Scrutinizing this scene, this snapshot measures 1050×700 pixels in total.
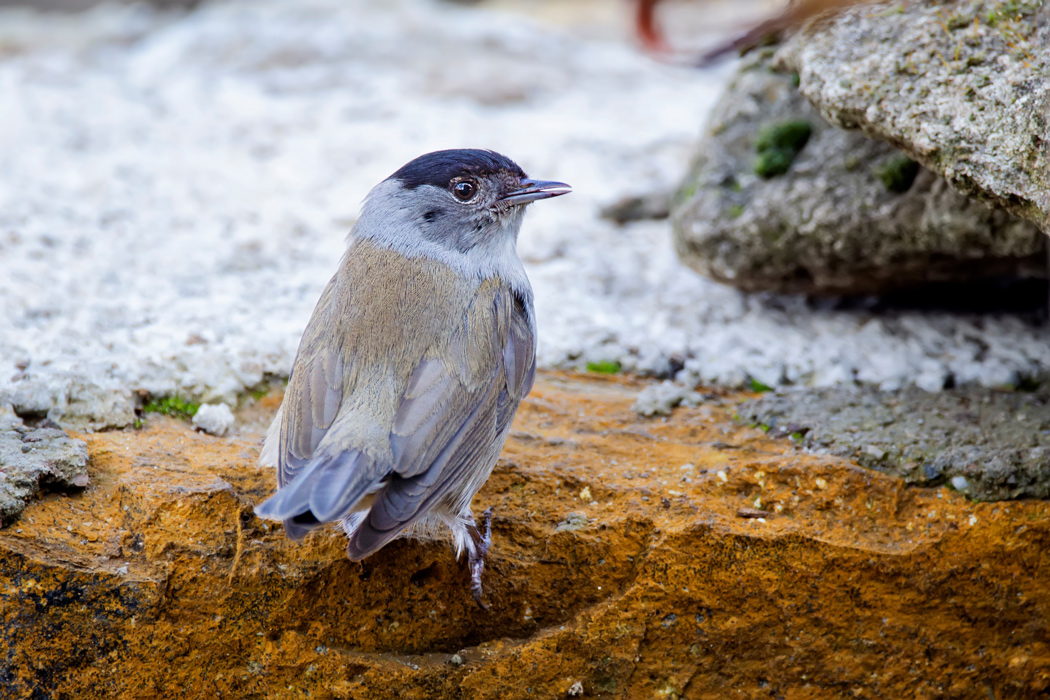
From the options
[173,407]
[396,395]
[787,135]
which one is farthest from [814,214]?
[173,407]

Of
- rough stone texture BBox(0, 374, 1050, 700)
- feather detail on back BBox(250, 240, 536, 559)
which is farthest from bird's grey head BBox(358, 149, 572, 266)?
rough stone texture BBox(0, 374, 1050, 700)

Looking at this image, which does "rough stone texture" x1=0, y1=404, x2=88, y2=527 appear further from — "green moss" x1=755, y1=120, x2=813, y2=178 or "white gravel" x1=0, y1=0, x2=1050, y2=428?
"green moss" x1=755, y1=120, x2=813, y2=178

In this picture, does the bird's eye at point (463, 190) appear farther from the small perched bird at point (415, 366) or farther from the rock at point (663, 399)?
the rock at point (663, 399)

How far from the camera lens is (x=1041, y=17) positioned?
3.21 metres

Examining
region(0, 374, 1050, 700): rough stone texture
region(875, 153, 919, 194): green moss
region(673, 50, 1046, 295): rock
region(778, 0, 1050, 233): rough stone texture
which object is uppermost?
region(778, 0, 1050, 233): rough stone texture

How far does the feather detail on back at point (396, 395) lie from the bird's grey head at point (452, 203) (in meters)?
0.13

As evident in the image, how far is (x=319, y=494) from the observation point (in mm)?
2793

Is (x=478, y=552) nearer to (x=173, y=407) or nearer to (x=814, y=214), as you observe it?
(x=173, y=407)

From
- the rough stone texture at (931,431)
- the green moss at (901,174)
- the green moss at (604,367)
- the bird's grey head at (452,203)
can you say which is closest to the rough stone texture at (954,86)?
the green moss at (901,174)

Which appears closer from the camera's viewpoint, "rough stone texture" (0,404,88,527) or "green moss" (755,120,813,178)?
"rough stone texture" (0,404,88,527)

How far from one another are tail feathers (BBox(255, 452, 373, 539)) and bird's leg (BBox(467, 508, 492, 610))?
541 millimetres

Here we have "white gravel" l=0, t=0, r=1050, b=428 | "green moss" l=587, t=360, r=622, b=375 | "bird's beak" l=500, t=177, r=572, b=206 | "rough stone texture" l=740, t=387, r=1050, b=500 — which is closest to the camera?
"rough stone texture" l=740, t=387, r=1050, b=500

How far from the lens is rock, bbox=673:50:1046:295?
13.3 ft

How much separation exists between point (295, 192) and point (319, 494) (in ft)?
11.4
